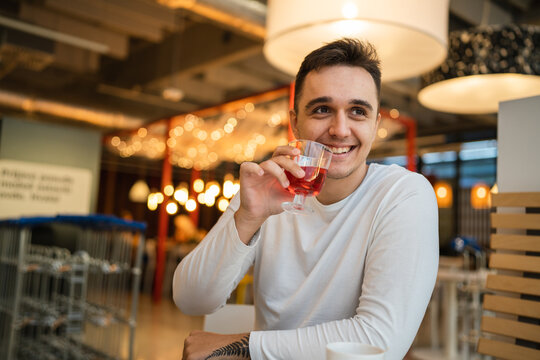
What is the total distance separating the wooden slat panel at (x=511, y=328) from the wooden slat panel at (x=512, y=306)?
3 centimetres

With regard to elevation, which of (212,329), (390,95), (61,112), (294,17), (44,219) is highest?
(390,95)

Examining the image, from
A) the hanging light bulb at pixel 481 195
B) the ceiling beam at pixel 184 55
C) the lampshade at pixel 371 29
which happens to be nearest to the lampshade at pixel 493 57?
the lampshade at pixel 371 29

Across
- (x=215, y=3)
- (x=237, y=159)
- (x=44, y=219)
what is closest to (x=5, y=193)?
(x=44, y=219)

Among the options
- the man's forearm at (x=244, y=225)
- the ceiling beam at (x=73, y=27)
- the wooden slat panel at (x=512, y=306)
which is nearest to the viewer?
the man's forearm at (x=244, y=225)

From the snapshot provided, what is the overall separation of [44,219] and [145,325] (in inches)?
125

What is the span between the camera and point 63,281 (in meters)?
4.46

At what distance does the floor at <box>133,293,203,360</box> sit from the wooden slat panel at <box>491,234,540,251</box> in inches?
135

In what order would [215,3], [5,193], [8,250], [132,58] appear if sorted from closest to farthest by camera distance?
[8,250] < [215,3] < [5,193] < [132,58]

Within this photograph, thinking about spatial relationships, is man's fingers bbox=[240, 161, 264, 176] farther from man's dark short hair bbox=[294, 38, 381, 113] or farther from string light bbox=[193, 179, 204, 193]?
string light bbox=[193, 179, 204, 193]

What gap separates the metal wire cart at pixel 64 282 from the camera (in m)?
3.23

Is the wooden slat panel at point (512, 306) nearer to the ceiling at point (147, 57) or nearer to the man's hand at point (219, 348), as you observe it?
the man's hand at point (219, 348)

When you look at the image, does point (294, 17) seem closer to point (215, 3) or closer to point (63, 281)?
point (215, 3)

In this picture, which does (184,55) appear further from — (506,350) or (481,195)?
(506,350)

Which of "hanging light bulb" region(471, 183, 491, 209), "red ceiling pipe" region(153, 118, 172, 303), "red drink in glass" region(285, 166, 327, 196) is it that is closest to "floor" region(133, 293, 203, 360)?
"red ceiling pipe" region(153, 118, 172, 303)
